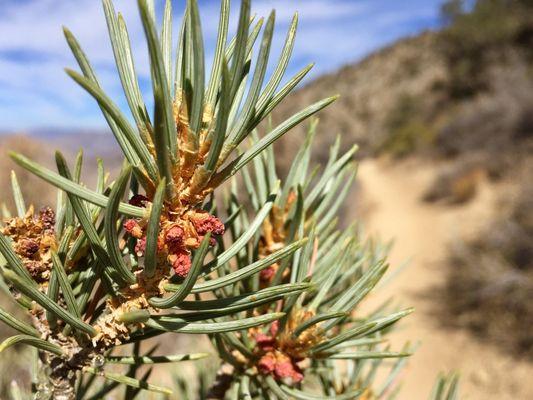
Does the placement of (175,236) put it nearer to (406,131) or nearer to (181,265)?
(181,265)

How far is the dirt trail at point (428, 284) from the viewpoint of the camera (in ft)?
11.4

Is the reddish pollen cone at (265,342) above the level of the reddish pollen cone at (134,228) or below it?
below

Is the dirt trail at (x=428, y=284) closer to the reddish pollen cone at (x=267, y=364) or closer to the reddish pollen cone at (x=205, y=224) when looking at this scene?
the reddish pollen cone at (x=267, y=364)

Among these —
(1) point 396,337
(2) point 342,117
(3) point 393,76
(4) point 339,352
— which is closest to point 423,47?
(3) point 393,76

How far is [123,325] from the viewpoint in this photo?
35 centimetres

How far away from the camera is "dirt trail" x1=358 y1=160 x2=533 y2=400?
3.48 m

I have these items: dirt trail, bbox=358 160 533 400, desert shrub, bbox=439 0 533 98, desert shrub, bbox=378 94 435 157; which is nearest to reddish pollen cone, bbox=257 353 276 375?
dirt trail, bbox=358 160 533 400

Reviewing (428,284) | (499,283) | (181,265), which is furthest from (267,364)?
(428,284)

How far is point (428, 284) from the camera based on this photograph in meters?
5.00

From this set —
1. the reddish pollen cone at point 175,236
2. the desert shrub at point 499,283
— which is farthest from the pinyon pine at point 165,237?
the desert shrub at point 499,283

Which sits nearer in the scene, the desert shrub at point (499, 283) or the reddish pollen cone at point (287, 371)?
the reddish pollen cone at point (287, 371)

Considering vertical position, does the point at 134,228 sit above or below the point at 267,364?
above

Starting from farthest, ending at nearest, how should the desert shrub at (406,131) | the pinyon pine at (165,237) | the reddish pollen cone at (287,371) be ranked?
the desert shrub at (406,131), the reddish pollen cone at (287,371), the pinyon pine at (165,237)

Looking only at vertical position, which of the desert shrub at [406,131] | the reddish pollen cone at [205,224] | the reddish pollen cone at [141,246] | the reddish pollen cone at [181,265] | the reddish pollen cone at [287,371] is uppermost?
the desert shrub at [406,131]
